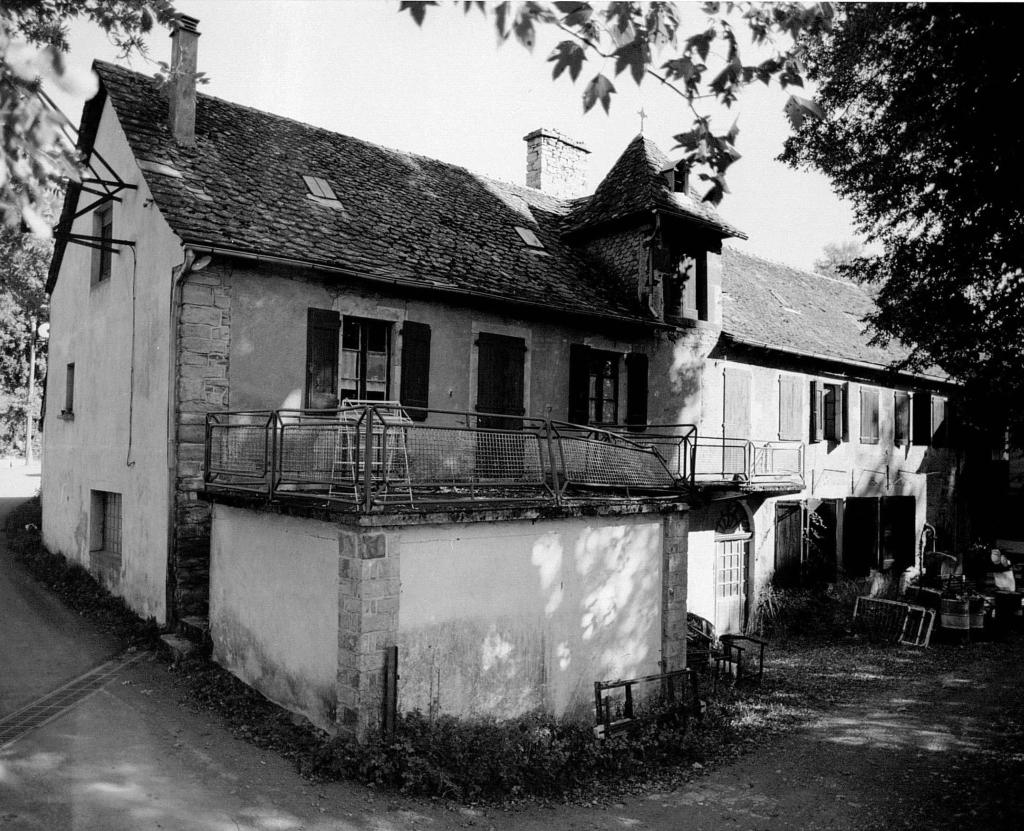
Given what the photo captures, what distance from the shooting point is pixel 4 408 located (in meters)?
42.5

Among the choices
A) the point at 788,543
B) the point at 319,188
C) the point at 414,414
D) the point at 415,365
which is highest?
the point at 319,188

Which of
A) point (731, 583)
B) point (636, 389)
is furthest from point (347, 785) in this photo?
point (731, 583)

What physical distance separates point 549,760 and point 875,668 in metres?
8.98

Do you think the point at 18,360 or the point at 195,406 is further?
the point at 18,360

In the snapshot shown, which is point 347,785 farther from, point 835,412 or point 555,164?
point 555,164

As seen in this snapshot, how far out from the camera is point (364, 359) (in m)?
11.2

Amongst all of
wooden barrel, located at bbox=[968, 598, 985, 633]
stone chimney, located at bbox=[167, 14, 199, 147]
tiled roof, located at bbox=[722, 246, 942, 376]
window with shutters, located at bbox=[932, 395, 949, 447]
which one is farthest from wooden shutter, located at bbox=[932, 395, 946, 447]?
stone chimney, located at bbox=[167, 14, 199, 147]

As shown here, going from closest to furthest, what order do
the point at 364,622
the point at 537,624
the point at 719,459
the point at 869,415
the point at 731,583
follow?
the point at 364,622, the point at 537,624, the point at 731,583, the point at 719,459, the point at 869,415

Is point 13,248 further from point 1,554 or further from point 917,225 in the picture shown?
point 1,554

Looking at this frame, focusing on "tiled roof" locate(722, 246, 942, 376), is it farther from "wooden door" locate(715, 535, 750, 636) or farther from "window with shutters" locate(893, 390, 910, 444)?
"wooden door" locate(715, 535, 750, 636)

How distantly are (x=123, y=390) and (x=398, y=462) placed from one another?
5.83 meters

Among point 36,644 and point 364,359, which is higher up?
point 364,359

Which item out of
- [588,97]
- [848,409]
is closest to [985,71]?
[588,97]

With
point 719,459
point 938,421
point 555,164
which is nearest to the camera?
point 719,459
